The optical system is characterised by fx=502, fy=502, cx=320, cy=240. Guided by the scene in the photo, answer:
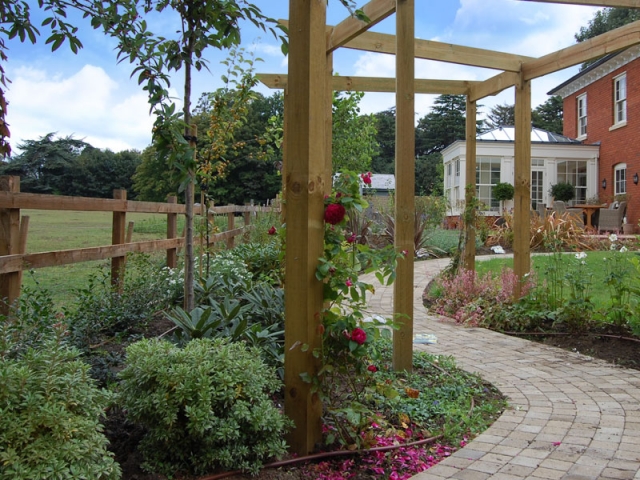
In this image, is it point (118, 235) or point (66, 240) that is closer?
point (118, 235)

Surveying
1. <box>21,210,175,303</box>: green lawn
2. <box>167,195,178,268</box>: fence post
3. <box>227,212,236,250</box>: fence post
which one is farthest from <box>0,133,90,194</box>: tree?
<box>167,195,178,268</box>: fence post

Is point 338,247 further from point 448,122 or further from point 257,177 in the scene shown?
point 448,122

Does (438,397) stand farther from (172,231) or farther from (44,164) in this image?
(44,164)

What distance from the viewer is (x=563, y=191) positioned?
1738cm

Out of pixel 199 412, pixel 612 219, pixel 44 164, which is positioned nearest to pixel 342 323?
pixel 199 412

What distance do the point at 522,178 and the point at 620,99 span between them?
1388cm

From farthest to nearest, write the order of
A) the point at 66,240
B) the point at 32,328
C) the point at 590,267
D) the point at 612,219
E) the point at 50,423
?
the point at 612,219, the point at 66,240, the point at 590,267, the point at 32,328, the point at 50,423

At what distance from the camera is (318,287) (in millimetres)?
2146

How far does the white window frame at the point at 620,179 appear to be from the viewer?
16219 mm

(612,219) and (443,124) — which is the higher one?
(443,124)

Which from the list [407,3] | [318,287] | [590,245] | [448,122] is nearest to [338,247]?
[318,287]

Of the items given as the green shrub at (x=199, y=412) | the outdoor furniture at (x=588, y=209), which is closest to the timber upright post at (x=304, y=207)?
the green shrub at (x=199, y=412)

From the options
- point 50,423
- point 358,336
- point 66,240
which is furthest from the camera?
point 66,240

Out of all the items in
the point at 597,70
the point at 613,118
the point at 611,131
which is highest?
the point at 597,70
